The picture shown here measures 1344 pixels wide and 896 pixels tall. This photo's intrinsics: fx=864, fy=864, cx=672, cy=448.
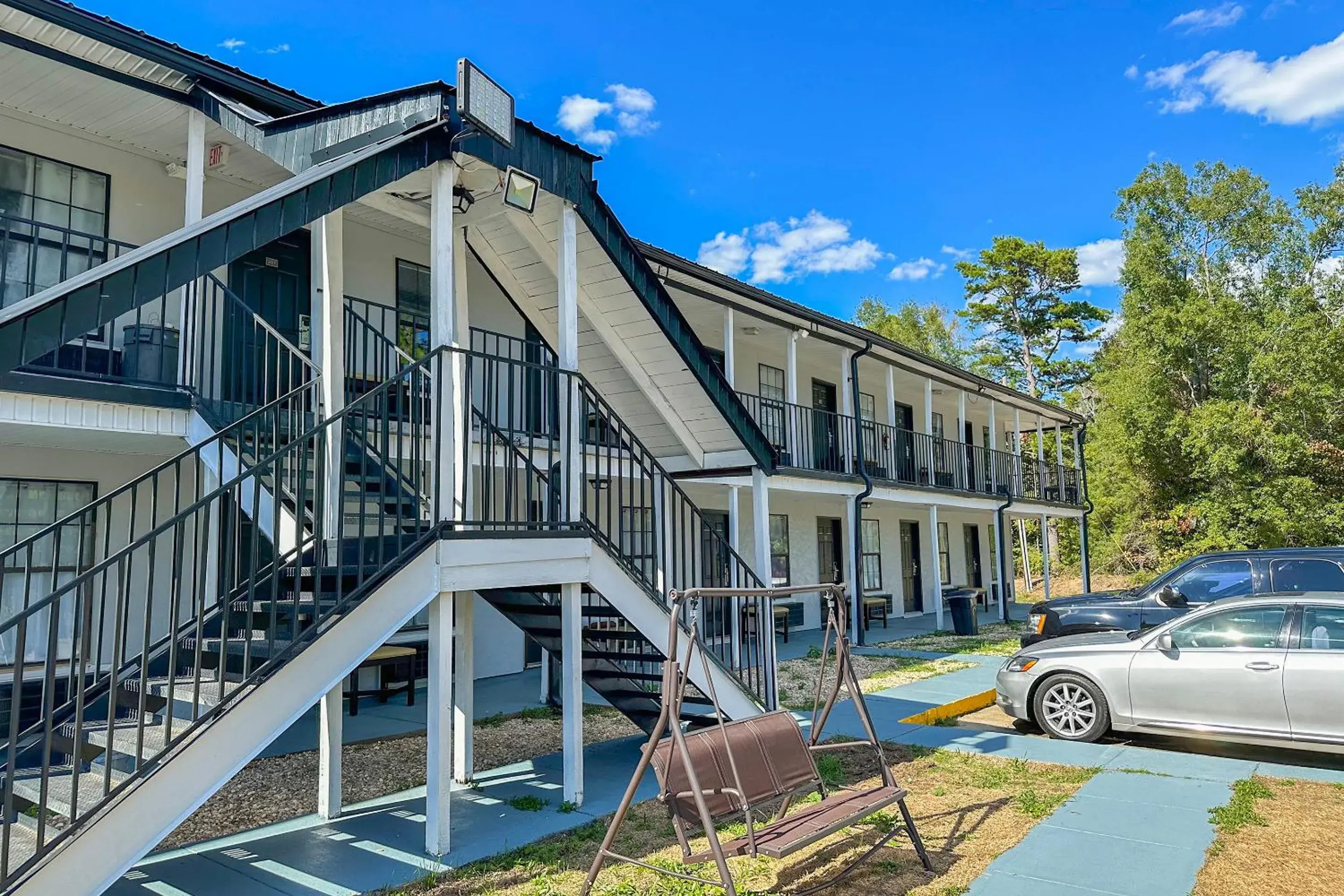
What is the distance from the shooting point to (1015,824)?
18.2 ft

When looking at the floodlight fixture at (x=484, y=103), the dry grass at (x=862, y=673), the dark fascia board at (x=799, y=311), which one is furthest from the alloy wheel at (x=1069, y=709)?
the floodlight fixture at (x=484, y=103)

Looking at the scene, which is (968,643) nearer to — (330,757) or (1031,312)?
(330,757)

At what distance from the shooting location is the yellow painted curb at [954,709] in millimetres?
8711

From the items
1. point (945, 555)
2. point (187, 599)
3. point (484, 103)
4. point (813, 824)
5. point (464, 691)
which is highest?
point (484, 103)

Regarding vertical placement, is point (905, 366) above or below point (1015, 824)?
above

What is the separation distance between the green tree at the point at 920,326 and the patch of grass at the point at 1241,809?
128ft

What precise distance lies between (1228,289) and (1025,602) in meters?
15.4

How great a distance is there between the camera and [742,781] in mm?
4539

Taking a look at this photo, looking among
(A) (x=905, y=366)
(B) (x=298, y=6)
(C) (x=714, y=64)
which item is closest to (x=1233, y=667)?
(A) (x=905, y=366)

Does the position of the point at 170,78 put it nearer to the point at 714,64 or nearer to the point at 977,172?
the point at 714,64

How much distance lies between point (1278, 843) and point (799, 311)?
1065 cm

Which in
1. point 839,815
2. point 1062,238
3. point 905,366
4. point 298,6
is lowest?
point 839,815

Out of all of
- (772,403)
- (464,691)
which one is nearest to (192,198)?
(464,691)

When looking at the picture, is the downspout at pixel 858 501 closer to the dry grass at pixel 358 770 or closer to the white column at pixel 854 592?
the white column at pixel 854 592
